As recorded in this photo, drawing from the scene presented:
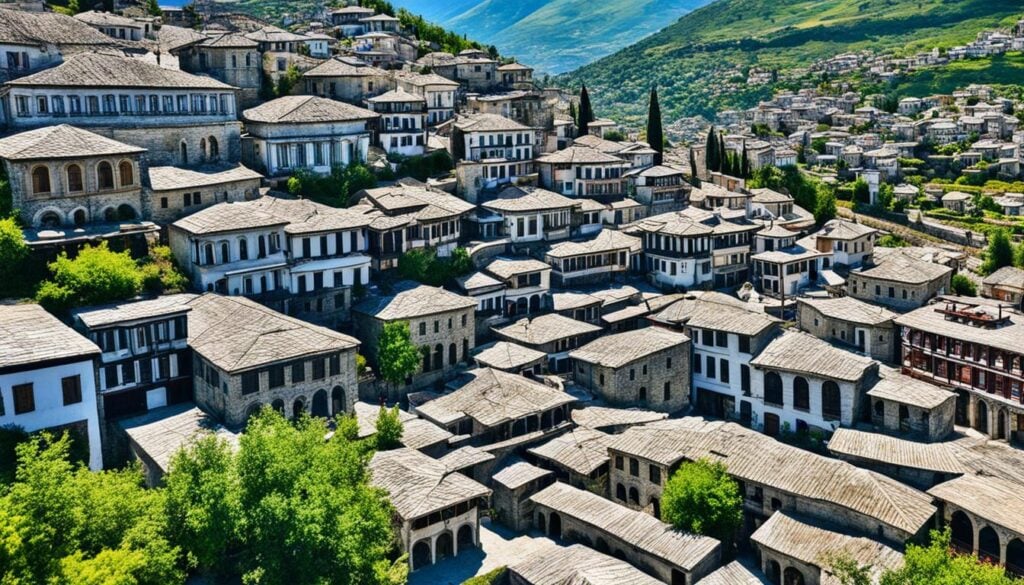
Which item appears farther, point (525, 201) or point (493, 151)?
point (493, 151)

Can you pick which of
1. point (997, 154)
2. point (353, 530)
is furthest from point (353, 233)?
point (997, 154)

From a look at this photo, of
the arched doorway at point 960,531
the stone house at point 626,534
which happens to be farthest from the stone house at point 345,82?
the arched doorway at point 960,531

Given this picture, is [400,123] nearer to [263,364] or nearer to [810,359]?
[263,364]

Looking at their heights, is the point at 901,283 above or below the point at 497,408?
above

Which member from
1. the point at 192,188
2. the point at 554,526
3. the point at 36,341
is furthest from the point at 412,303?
the point at 36,341

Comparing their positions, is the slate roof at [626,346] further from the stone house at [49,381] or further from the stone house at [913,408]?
the stone house at [49,381]

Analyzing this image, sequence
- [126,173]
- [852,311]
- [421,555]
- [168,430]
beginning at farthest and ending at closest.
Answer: [852,311] → [126,173] → [168,430] → [421,555]
